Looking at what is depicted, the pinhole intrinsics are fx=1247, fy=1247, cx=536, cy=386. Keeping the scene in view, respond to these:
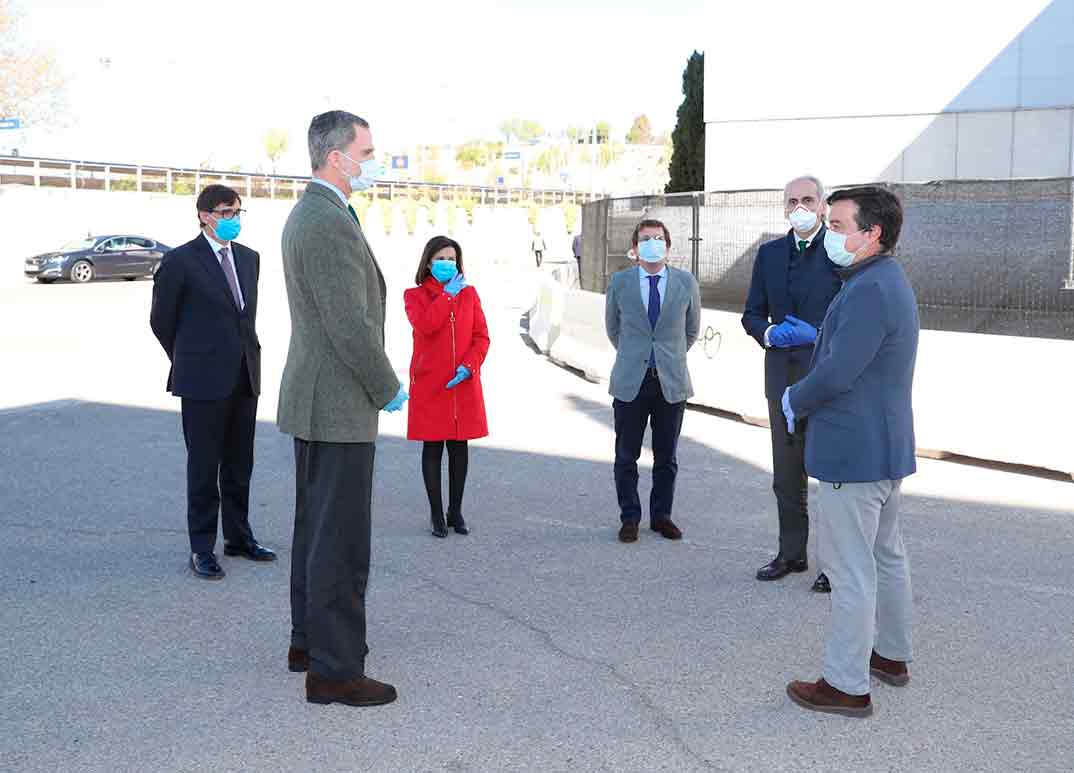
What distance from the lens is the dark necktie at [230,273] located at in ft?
23.3

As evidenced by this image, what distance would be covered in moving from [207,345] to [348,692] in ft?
8.92

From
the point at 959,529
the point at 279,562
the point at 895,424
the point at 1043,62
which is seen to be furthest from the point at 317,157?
the point at 1043,62

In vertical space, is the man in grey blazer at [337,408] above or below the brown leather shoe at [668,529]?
above

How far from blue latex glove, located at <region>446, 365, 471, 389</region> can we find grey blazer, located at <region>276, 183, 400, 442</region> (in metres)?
2.88

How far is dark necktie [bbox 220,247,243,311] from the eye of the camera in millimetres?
7109

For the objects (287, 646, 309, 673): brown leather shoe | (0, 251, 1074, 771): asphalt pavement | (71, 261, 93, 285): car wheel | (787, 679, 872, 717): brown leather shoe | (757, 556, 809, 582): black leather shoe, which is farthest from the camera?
(71, 261, 93, 285): car wheel

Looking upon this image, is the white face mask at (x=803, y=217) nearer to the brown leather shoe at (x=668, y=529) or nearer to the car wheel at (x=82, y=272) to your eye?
the brown leather shoe at (x=668, y=529)

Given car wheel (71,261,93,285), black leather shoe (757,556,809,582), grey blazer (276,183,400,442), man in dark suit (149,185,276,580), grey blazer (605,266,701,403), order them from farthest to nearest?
car wheel (71,261,93,285), grey blazer (605,266,701,403), man in dark suit (149,185,276,580), black leather shoe (757,556,809,582), grey blazer (276,183,400,442)

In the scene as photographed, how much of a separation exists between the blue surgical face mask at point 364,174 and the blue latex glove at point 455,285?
282cm

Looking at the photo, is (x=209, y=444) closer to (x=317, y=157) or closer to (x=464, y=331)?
(x=464, y=331)

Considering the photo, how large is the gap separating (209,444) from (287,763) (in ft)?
9.78

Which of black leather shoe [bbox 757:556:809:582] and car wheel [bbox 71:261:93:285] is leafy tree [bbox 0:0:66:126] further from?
black leather shoe [bbox 757:556:809:582]

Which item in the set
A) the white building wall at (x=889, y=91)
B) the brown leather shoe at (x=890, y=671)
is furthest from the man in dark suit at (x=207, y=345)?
the white building wall at (x=889, y=91)

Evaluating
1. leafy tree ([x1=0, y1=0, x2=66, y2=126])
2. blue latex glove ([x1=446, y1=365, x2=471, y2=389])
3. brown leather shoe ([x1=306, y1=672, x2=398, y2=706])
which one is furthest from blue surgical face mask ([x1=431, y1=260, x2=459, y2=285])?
leafy tree ([x1=0, y1=0, x2=66, y2=126])
